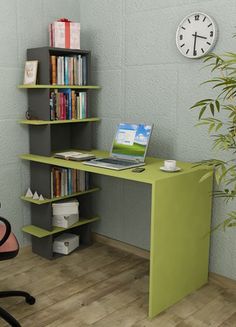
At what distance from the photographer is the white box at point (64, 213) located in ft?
10.7

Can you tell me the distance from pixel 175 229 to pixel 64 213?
109 cm

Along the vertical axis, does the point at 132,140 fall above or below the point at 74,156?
above

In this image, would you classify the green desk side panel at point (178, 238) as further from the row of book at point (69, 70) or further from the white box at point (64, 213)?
the row of book at point (69, 70)

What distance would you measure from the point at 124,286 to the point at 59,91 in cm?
155

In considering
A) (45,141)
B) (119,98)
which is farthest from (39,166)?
(119,98)

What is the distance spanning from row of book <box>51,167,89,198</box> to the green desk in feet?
1.01

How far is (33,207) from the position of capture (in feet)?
11.0

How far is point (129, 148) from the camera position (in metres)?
2.95

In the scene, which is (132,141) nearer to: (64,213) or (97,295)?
(64,213)

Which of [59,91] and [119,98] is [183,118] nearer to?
[119,98]

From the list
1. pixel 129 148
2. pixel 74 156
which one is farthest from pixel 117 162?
pixel 74 156

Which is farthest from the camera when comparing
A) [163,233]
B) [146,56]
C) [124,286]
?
[146,56]

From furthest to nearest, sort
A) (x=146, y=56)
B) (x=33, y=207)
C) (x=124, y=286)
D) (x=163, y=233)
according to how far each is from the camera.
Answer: (x=33, y=207) → (x=146, y=56) → (x=124, y=286) → (x=163, y=233)

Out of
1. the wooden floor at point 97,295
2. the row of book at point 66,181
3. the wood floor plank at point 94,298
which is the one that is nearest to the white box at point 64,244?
the wooden floor at point 97,295
